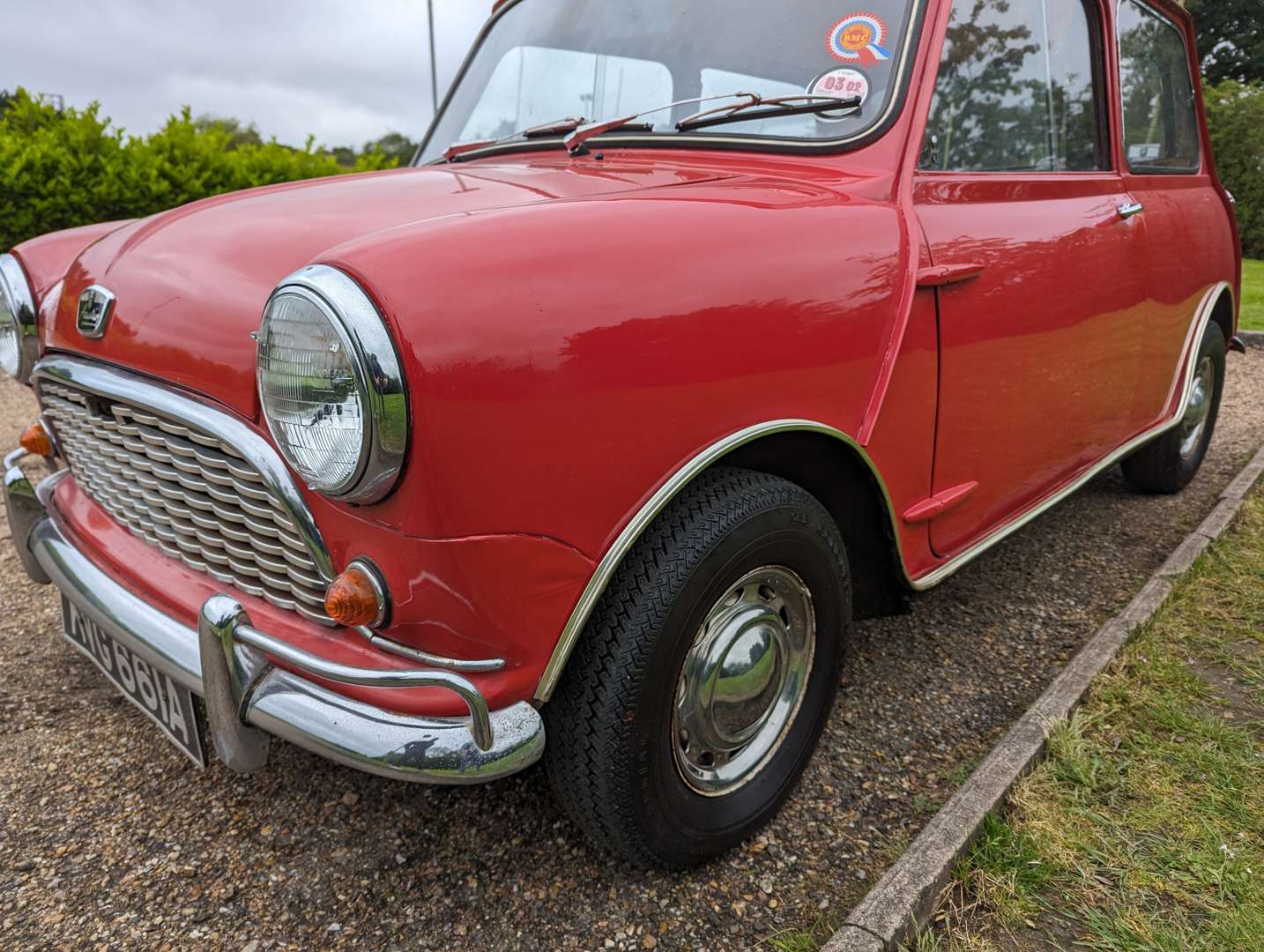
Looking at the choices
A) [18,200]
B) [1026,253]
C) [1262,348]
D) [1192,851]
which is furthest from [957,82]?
[18,200]

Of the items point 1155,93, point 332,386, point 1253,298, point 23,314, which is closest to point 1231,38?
point 1253,298

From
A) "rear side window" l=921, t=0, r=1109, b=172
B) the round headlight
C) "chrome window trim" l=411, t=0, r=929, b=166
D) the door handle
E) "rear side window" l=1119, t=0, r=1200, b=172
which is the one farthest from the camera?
"rear side window" l=1119, t=0, r=1200, b=172

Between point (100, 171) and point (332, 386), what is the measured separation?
7798 millimetres

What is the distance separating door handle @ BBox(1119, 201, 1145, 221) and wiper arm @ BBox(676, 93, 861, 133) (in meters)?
1.12

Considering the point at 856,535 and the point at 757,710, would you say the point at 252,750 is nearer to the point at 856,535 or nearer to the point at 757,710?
the point at 757,710

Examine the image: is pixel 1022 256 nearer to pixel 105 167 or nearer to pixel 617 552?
pixel 617 552

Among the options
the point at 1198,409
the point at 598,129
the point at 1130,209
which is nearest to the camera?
the point at 598,129

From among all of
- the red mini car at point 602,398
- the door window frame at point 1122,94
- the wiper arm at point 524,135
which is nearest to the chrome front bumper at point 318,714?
the red mini car at point 602,398

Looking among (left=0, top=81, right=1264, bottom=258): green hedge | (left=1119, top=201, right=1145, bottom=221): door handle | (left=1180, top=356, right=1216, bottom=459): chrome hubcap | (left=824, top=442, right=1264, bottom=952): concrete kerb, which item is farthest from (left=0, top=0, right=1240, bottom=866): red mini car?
(left=0, top=81, right=1264, bottom=258): green hedge

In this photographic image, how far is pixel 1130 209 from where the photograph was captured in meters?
2.65

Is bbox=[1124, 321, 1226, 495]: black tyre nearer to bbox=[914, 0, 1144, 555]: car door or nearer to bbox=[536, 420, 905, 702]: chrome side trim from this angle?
bbox=[914, 0, 1144, 555]: car door

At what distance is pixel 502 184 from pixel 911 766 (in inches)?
59.8

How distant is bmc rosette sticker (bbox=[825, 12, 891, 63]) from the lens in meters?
1.95

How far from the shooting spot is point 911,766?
2020 millimetres
